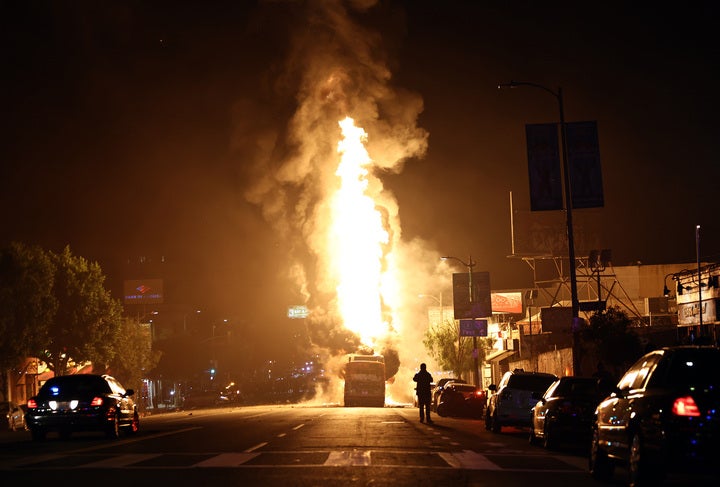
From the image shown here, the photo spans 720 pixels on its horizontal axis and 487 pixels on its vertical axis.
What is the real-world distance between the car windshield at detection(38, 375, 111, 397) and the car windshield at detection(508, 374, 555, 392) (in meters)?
11.2

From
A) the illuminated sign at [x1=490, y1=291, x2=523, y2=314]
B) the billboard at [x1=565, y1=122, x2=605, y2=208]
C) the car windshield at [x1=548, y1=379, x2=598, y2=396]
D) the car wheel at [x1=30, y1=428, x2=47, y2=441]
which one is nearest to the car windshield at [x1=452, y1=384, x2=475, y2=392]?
the billboard at [x1=565, y1=122, x2=605, y2=208]

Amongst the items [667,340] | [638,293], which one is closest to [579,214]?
[638,293]

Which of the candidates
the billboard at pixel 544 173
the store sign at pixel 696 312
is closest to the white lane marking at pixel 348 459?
the billboard at pixel 544 173

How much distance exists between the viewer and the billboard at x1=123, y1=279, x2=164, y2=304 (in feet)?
404

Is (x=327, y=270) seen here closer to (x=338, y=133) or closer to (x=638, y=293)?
(x=338, y=133)

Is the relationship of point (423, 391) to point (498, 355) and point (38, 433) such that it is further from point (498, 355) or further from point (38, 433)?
point (498, 355)

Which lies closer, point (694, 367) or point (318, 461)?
point (694, 367)

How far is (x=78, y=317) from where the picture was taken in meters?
57.8

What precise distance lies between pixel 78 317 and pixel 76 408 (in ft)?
117

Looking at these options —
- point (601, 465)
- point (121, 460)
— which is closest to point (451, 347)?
point (121, 460)

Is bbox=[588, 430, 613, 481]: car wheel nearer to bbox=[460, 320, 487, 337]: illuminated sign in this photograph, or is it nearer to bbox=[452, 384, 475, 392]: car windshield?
bbox=[452, 384, 475, 392]: car windshield

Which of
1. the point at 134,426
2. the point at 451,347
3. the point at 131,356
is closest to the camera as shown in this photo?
the point at 134,426

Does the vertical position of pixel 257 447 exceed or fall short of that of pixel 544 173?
it falls short

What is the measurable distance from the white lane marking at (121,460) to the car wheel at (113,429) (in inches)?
260
